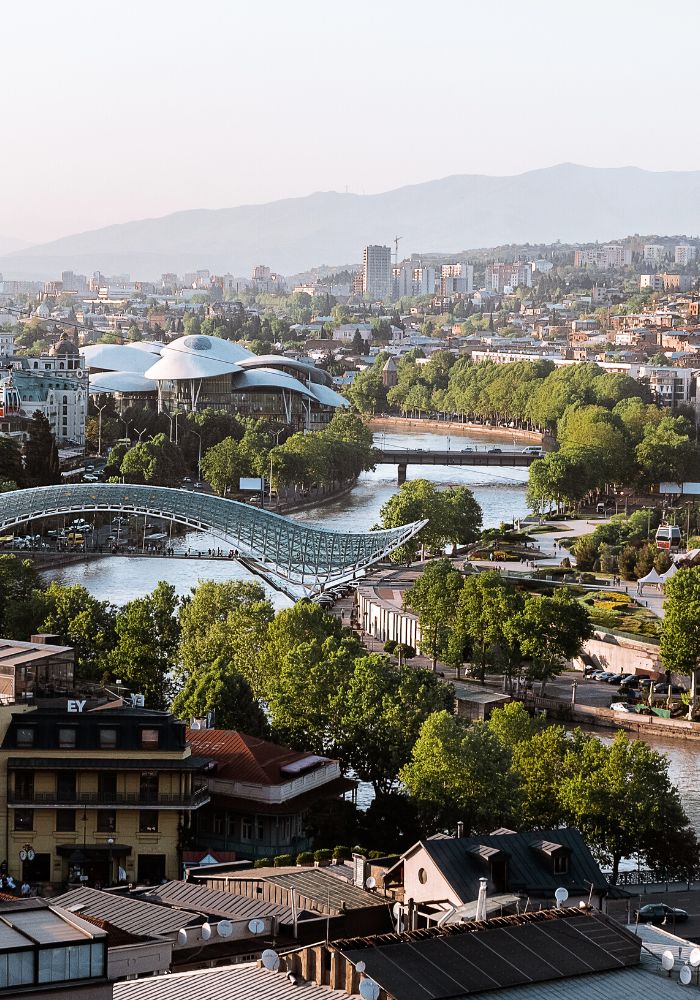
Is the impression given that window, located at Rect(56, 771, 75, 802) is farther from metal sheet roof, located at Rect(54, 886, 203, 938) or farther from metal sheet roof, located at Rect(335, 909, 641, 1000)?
metal sheet roof, located at Rect(335, 909, 641, 1000)

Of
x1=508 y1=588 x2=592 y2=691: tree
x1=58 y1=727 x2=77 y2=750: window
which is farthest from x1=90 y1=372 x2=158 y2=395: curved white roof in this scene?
x1=58 y1=727 x2=77 y2=750: window

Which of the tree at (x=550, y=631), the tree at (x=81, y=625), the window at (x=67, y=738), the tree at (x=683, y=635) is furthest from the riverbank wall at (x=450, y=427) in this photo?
the window at (x=67, y=738)

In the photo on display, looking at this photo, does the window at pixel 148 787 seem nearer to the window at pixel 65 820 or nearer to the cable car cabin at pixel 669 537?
the window at pixel 65 820

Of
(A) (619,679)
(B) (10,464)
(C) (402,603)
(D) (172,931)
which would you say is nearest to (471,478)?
(B) (10,464)

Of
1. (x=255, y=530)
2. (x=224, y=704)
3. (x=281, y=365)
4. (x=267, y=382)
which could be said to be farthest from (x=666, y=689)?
(x=281, y=365)

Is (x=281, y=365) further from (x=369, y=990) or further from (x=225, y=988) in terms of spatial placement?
(x=369, y=990)

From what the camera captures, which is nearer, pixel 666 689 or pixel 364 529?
pixel 666 689
